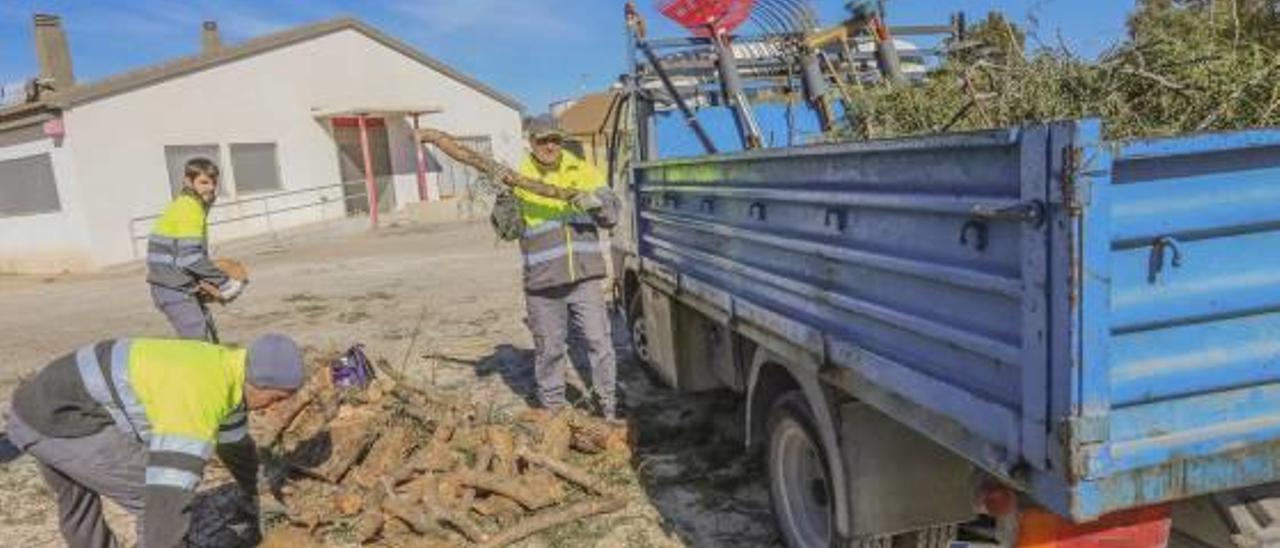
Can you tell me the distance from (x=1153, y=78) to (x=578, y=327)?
379 centimetres

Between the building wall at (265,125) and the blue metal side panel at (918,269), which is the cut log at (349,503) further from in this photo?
the building wall at (265,125)

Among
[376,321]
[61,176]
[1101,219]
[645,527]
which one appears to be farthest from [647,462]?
[61,176]

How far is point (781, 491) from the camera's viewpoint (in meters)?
4.10

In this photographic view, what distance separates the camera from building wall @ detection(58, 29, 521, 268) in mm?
19906

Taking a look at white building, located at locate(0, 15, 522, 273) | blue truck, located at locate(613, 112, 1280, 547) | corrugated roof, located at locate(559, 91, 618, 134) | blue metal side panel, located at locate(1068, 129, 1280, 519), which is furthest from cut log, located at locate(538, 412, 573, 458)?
corrugated roof, located at locate(559, 91, 618, 134)

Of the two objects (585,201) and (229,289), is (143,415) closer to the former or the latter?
(585,201)

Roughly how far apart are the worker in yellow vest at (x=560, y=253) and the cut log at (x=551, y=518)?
129 centimetres

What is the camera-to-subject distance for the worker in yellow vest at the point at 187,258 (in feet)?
20.5

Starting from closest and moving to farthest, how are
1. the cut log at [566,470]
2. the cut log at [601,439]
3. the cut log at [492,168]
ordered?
the cut log at [566,470]
the cut log at [601,439]
the cut log at [492,168]

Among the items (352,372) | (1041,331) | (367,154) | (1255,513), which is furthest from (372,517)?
(367,154)

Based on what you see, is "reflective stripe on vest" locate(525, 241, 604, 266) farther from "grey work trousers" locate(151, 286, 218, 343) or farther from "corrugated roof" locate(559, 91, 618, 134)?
"corrugated roof" locate(559, 91, 618, 134)

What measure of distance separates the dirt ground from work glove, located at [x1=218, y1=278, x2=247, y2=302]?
143cm

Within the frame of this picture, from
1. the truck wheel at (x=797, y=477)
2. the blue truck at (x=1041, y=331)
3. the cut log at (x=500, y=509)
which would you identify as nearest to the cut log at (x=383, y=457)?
the cut log at (x=500, y=509)

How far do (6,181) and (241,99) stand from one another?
15.5ft
